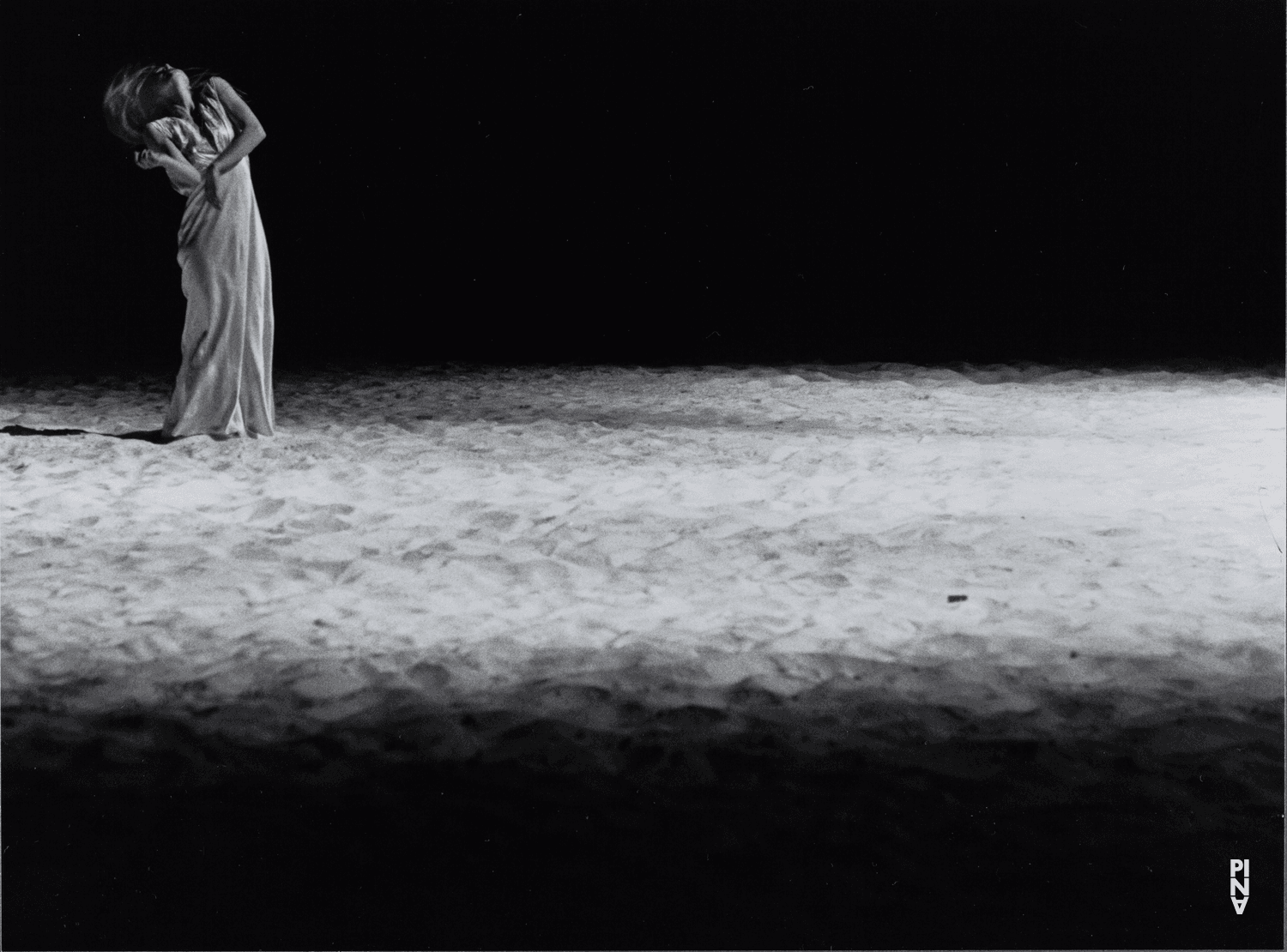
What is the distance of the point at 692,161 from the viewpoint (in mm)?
12352

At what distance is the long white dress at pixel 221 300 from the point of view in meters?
5.94

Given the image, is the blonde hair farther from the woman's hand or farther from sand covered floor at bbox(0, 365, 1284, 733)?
sand covered floor at bbox(0, 365, 1284, 733)

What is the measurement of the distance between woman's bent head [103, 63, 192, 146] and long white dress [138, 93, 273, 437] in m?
0.05

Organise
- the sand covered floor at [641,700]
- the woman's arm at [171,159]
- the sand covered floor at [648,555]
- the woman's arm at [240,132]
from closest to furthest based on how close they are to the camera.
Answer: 1. the sand covered floor at [641,700]
2. the sand covered floor at [648,555]
3. the woman's arm at [240,132]
4. the woman's arm at [171,159]

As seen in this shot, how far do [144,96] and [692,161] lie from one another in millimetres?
7091

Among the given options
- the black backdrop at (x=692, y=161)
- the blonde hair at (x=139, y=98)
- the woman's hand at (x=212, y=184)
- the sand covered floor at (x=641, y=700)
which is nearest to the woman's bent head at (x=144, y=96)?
the blonde hair at (x=139, y=98)

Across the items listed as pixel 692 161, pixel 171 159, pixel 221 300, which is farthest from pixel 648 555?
pixel 692 161

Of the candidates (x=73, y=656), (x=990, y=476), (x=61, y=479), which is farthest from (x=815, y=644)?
(x=61, y=479)

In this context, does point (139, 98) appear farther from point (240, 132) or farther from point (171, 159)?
point (240, 132)

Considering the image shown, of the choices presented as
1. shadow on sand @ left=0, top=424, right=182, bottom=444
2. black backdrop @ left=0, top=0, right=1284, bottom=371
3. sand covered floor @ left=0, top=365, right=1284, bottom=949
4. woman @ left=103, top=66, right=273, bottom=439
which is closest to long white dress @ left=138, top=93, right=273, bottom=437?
woman @ left=103, top=66, right=273, bottom=439

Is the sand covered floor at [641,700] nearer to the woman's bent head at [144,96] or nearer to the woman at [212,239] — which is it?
the woman at [212,239]

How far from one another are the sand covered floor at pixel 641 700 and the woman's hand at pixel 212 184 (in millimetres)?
1128

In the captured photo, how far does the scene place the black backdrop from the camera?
12.0 meters

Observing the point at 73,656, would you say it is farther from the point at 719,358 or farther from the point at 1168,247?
the point at 1168,247
